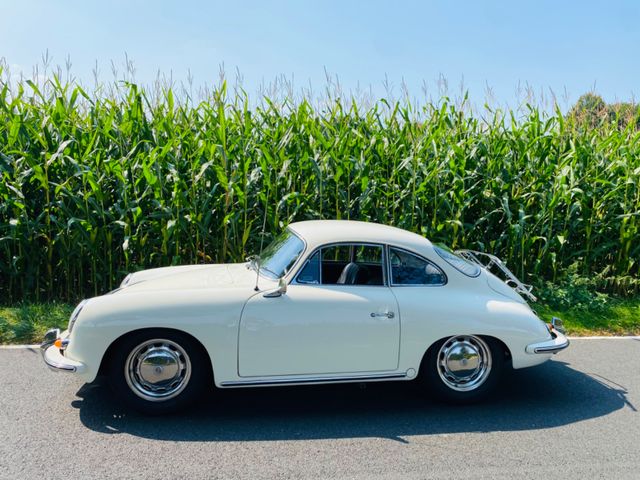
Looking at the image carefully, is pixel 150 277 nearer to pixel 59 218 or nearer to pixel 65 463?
pixel 65 463

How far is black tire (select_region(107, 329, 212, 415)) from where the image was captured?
4.07m

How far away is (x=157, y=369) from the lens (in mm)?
4094

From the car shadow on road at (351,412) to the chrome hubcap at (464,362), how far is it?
0.19 m

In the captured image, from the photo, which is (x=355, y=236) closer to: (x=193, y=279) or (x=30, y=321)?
(x=193, y=279)

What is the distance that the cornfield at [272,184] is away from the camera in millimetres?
7141

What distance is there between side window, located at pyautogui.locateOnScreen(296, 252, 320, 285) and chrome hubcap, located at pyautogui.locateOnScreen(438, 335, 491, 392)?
43.7 inches

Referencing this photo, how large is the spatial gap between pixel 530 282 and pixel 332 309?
4680 millimetres

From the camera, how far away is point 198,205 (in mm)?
7402

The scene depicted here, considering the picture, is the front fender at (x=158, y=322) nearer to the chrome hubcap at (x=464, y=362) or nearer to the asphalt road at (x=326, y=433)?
the asphalt road at (x=326, y=433)

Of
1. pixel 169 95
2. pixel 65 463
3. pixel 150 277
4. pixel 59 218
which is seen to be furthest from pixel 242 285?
pixel 169 95

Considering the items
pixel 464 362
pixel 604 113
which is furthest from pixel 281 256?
pixel 604 113

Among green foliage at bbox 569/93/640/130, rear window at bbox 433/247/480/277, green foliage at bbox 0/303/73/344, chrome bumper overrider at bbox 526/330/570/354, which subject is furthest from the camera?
green foliage at bbox 569/93/640/130

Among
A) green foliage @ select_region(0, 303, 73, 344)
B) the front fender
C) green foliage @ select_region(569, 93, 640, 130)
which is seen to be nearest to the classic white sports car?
the front fender

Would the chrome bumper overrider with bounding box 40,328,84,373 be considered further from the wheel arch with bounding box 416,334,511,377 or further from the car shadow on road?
the wheel arch with bounding box 416,334,511,377
